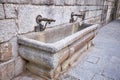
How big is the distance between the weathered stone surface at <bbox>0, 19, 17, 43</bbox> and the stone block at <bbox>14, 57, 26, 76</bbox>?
0.33 meters

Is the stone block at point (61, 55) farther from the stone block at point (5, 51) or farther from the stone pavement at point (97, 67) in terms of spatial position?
the stone block at point (5, 51)

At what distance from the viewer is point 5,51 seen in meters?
1.47

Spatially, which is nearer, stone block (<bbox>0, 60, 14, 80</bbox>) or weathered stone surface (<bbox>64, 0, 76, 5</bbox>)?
stone block (<bbox>0, 60, 14, 80</bbox>)

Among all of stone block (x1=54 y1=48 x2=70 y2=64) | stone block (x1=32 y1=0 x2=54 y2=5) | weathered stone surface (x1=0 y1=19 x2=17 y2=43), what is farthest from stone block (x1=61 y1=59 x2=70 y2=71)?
stone block (x1=32 y1=0 x2=54 y2=5)

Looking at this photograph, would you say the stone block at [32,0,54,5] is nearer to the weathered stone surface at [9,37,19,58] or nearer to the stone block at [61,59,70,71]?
the weathered stone surface at [9,37,19,58]

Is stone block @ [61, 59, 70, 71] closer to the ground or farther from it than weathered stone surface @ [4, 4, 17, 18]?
closer to the ground

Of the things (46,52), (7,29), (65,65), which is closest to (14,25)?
(7,29)

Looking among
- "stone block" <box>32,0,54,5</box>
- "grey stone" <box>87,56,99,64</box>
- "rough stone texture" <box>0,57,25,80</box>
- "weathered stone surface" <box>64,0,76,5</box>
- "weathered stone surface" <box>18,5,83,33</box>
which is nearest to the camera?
"rough stone texture" <box>0,57,25,80</box>

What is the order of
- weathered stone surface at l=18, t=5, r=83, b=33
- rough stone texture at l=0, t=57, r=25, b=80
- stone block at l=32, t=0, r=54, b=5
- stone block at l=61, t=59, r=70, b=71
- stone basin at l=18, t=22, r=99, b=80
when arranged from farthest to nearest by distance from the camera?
stone block at l=61, t=59, r=70, b=71 → stone block at l=32, t=0, r=54, b=5 → weathered stone surface at l=18, t=5, r=83, b=33 → rough stone texture at l=0, t=57, r=25, b=80 → stone basin at l=18, t=22, r=99, b=80

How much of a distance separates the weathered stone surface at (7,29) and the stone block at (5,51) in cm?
7

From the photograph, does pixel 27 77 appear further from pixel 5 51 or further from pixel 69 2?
pixel 69 2

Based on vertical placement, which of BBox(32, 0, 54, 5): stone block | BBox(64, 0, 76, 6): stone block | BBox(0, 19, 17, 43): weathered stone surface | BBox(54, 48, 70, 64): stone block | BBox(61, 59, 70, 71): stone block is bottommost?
BBox(61, 59, 70, 71): stone block

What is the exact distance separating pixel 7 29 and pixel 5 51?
0.81 ft

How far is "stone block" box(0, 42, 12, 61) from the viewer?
143 cm
